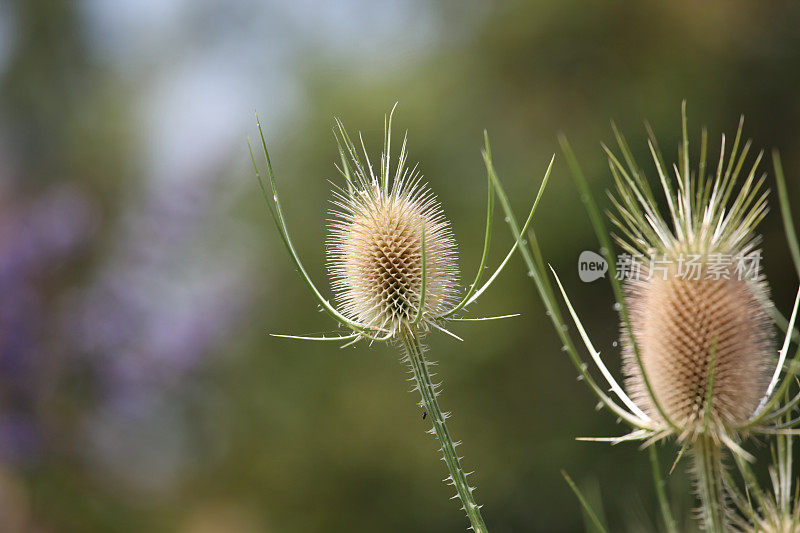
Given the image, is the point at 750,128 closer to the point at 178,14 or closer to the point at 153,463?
the point at 153,463

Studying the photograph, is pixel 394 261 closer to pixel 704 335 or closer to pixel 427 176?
pixel 704 335

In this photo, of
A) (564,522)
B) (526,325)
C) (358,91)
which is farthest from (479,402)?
(358,91)

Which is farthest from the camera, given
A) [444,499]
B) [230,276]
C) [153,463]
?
[444,499]

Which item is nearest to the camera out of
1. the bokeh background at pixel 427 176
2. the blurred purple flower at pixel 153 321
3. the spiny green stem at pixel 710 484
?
the spiny green stem at pixel 710 484

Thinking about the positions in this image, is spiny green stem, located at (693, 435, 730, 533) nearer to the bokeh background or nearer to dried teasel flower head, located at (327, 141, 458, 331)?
dried teasel flower head, located at (327, 141, 458, 331)

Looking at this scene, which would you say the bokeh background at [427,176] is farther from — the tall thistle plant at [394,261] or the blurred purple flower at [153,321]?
the tall thistle plant at [394,261]

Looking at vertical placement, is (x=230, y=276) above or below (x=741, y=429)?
above

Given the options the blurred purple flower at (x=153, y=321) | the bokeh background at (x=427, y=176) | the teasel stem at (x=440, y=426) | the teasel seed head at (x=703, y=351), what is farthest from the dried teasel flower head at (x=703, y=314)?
the bokeh background at (x=427, y=176)
